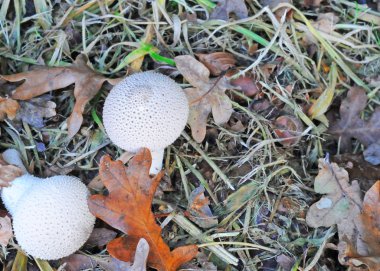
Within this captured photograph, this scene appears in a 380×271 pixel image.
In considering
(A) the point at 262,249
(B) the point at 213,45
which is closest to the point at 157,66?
(B) the point at 213,45

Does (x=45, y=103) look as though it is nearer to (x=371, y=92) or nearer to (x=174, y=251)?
(x=174, y=251)

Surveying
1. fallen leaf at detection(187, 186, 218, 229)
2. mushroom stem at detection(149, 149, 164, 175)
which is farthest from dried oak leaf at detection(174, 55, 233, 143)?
fallen leaf at detection(187, 186, 218, 229)

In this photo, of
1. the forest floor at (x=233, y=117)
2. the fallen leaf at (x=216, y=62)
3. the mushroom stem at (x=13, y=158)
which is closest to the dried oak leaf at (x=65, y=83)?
the forest floor at (x=233, y=117)

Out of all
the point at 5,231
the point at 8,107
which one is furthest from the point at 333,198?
the point at 8,107

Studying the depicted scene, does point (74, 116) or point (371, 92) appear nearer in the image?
point (74, 116)

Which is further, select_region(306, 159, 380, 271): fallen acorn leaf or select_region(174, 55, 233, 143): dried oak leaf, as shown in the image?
select_region(174, 55, 233, 143): dried oak leaf

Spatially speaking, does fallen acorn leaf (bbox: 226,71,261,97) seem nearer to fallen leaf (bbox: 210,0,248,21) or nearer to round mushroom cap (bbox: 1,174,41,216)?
fallen leaf (bbox: 210,0,248,21)
